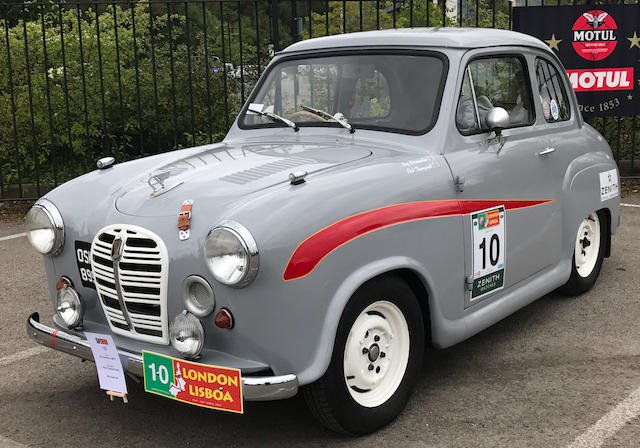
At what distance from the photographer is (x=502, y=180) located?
Answer: 4188mm

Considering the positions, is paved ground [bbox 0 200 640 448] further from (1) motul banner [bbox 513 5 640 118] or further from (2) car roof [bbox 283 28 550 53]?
(1) motul banner [bbox 513 5 640 118]

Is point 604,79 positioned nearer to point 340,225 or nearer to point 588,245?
point 588,245

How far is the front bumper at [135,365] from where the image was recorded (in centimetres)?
299

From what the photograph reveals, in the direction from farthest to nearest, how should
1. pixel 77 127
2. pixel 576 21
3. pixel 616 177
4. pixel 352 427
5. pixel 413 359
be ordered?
pixel 77 127 → pixel 576 21 → pixel 616 177 → pixel 413 359 → pixel 352 427

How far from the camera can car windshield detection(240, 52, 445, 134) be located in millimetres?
4090

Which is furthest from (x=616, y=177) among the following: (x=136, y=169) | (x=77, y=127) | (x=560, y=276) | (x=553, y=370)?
(x=77, y=127)

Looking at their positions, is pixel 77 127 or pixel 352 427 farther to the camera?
pixel 77 127

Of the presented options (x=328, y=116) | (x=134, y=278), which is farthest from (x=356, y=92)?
(x=134, y=278)

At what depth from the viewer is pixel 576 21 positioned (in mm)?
8609

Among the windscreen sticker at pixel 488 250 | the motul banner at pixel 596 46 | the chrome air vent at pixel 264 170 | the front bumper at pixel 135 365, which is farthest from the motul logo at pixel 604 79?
the front bumper at pixel 135 365

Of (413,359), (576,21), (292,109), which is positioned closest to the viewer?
(413,359)

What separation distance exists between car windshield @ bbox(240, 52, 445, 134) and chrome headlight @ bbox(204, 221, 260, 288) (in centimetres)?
139

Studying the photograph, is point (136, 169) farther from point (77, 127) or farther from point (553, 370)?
point (77, 127)

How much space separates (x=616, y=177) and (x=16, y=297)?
175 inches
